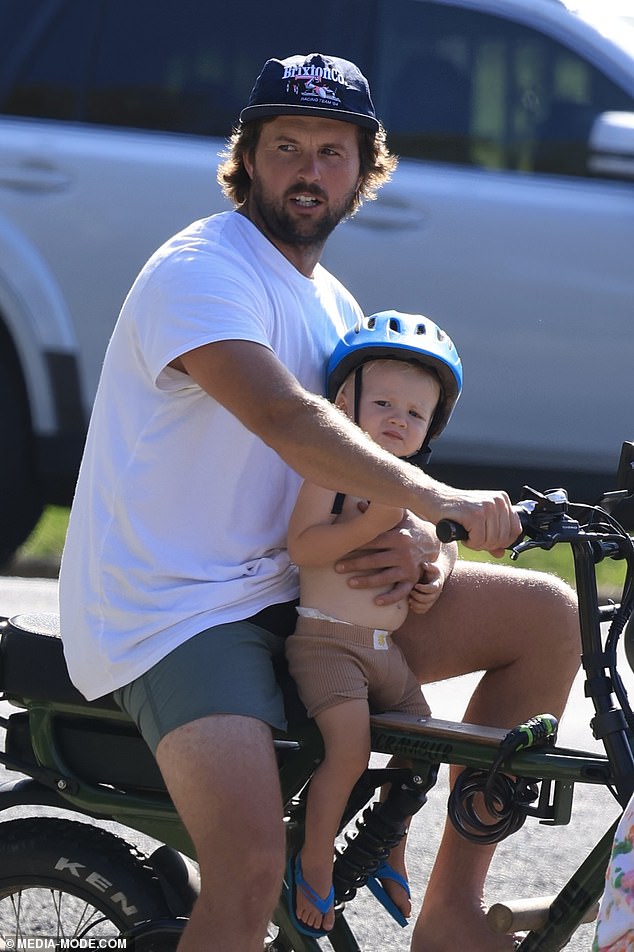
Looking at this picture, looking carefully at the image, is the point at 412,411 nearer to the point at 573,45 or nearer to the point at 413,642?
the point at 413,642

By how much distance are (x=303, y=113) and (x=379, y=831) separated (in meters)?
1.30

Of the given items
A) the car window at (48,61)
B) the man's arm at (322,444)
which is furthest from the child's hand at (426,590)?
the car window at (48,61)

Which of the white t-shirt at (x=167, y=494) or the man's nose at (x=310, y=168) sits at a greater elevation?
the man's nose at (x=310, y=168)

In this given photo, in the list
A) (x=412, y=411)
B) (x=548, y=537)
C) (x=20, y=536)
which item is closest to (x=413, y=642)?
(x=412, y=411)

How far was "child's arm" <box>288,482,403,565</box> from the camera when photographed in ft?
8.55

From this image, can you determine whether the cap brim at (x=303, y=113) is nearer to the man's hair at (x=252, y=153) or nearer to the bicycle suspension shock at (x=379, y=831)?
the man's hair at (x=252, y=153)

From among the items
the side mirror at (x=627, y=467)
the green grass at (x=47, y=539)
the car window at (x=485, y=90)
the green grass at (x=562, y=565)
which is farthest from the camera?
the green grass at (x=47, y=539)

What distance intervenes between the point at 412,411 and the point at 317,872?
2.63 ft

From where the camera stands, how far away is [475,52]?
574cm

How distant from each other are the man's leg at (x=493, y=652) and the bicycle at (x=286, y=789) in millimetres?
188

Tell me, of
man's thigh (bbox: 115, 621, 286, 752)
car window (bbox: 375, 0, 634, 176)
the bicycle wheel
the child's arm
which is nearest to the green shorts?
man's thigh (bbox: 115, 621, 286, 752)

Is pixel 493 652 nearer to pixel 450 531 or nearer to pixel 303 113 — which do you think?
pixel 450 531

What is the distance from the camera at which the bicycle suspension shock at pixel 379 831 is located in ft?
8.61

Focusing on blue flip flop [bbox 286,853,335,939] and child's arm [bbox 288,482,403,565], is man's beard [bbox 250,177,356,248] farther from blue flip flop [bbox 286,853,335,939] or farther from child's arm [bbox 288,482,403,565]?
blue flip flop [bbox 286,853,335,939]
